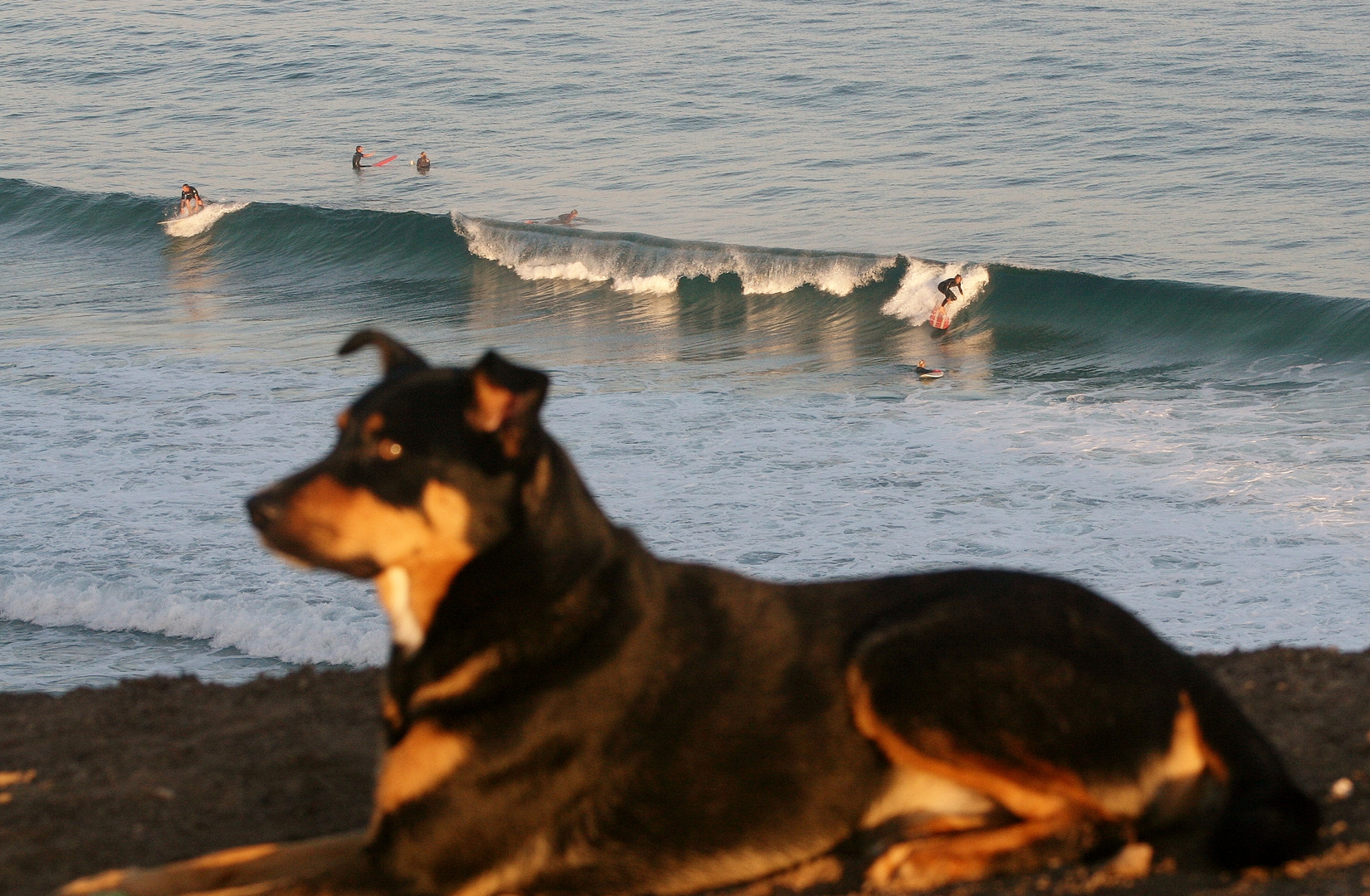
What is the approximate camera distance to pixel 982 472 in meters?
12.5

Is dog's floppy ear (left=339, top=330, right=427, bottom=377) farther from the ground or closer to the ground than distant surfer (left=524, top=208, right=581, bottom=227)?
closer to the ground

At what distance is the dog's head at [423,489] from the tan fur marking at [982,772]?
1.12 meters

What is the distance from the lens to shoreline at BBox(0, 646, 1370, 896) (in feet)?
13.1

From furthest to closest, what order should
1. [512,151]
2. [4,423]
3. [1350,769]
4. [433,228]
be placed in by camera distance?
[512,151] < [433,228] < [4,423] < [1350,769]

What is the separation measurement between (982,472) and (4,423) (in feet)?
31.3

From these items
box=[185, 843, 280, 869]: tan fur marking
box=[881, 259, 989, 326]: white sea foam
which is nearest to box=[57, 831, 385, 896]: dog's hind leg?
box=[185, 843, 280, 869]: tan fur marking

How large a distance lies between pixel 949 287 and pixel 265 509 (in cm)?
1832

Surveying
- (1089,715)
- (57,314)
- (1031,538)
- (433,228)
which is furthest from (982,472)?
(433,228)

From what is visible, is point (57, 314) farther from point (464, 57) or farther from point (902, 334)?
point (464, 57)

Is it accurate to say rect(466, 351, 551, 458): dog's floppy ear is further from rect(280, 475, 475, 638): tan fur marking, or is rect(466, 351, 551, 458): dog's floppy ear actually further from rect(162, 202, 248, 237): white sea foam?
rect(162, 202, 248, 237): white sea foam

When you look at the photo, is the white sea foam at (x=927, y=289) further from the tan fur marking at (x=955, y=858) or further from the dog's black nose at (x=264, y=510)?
the dog's black nose at (x=264, y=510)

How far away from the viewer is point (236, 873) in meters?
3.94

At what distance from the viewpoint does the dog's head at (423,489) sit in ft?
11.5

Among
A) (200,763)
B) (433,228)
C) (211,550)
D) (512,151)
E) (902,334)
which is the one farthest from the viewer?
(512,151)
